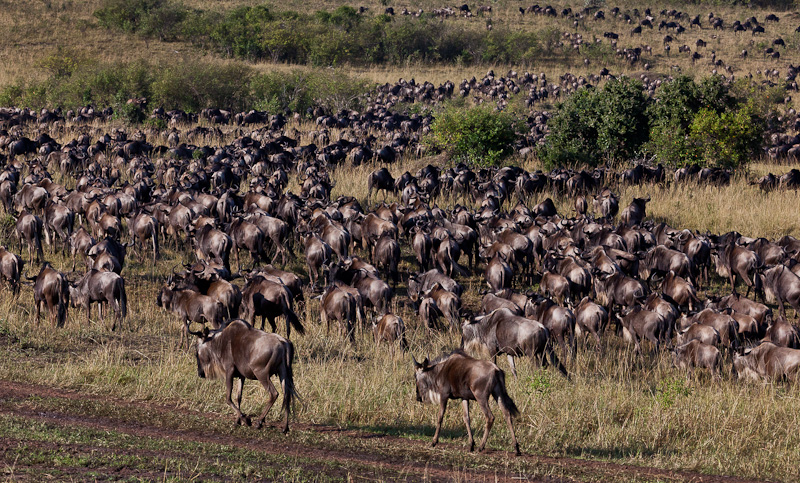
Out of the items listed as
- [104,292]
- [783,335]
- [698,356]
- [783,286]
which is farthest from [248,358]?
[783,286]

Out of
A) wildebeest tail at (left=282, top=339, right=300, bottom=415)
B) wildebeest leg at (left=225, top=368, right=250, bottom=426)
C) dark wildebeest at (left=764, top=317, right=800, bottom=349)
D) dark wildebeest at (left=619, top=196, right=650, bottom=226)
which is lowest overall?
dark wildebeest at (left=619, top=196, right=650, bottom=226)

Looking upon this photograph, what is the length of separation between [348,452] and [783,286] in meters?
10.9

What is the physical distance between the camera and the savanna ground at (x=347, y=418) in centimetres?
823

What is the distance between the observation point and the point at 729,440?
9.87 m

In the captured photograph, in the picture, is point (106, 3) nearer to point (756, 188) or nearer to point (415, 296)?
point (756, 188)

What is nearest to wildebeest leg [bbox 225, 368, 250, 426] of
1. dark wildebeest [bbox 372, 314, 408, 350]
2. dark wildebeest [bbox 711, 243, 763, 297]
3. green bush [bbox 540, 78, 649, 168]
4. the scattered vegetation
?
dark wildebeest [bbox 372, 314, 408, 350]

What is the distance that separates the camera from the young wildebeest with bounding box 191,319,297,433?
877 centimetres

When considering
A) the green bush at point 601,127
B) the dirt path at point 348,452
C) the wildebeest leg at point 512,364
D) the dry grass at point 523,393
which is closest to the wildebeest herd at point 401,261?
the wildebeest leg at point 512,364

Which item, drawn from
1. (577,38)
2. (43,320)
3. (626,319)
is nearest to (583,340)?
(626,319)

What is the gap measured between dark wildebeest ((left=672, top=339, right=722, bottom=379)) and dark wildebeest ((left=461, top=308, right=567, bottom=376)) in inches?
74.2

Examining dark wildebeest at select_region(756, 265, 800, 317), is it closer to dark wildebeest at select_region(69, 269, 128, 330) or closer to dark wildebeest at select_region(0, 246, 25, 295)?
dark wildebeest at select_region(69, 269, 128, 330)

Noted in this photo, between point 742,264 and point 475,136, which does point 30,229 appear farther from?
point 475,136

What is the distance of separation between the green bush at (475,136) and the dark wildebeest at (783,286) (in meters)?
14.5

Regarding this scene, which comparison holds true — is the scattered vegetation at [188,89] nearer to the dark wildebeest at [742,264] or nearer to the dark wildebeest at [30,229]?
the dark wildebeest at [30,229]
